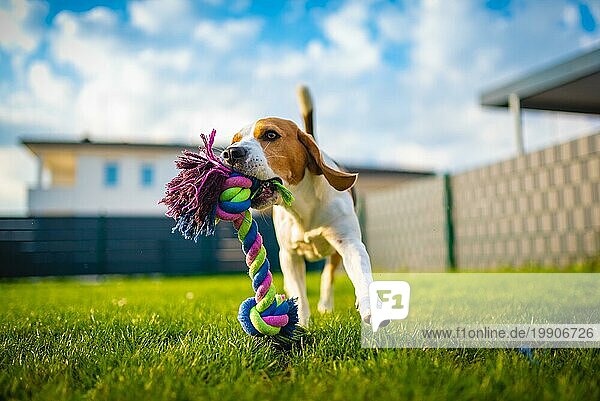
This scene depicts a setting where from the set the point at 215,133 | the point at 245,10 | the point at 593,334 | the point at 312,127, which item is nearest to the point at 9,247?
the point at 245,10

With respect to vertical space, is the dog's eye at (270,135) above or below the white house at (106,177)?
below

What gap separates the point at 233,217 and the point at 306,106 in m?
1.72

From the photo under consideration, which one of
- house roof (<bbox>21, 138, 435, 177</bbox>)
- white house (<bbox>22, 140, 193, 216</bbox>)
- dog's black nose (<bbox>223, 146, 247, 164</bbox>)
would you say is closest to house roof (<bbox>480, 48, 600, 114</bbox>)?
dog's black nose (<bbox>223, 146, 247, 164</bbox>)

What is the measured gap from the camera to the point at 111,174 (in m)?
19.7

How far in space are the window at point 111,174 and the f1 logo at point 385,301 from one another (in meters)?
18.6

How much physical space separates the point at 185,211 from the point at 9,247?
35.7 feet

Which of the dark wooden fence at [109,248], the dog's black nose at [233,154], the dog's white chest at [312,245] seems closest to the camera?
the dog's black nose at [233,154]

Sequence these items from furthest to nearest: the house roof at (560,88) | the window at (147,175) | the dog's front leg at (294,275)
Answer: the window at (147,175)
the house roof at (560,88)
the dog's front leg at (294,275)

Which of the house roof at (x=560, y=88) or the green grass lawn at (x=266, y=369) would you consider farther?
the house roof at (x=560, y=88)

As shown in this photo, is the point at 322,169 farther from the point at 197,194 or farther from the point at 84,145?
the point at 84,145

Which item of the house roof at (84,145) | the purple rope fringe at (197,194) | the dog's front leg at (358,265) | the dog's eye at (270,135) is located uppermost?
the house roof at (84,145)

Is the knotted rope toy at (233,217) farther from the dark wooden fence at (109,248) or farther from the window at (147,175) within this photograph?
the window at (147,175)

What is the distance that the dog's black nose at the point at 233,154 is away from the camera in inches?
90.2

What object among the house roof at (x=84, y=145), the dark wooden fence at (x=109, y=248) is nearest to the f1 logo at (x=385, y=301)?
the dark wooden fence at (x=109, y=248)
